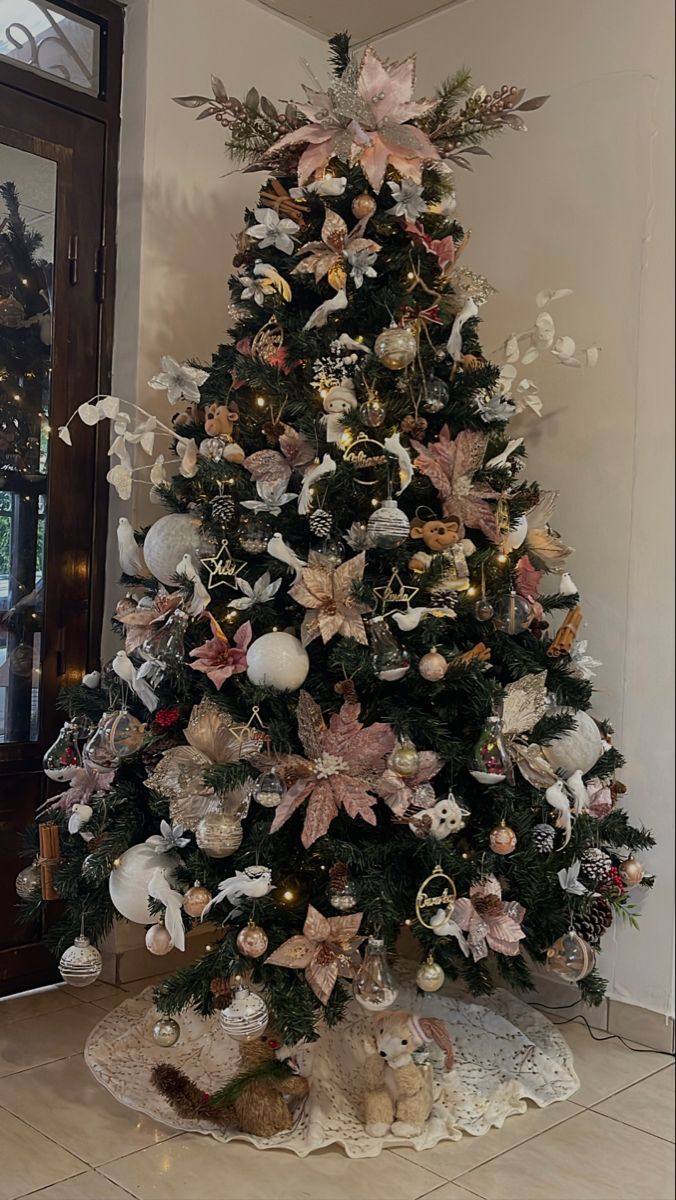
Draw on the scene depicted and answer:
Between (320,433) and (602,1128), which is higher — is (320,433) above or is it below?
above

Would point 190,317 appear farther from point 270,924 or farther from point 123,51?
point 270,924

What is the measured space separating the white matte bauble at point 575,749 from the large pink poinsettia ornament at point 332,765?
35cm

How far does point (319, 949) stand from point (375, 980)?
0.33ft

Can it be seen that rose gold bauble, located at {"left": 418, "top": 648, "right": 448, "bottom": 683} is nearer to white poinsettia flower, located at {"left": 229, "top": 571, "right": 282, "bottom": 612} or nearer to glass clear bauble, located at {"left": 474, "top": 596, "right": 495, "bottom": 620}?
glass clear bauble, located at {"left": 474, "top": 596, "right": 495, "bottom": 620}

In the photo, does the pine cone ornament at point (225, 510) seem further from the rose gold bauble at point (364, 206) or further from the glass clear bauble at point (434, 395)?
the rose gold bauble at point (364, 206)

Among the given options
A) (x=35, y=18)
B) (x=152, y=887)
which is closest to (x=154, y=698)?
(x=152, y=887)

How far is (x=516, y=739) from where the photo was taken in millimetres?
1599

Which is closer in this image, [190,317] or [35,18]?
[35,18]

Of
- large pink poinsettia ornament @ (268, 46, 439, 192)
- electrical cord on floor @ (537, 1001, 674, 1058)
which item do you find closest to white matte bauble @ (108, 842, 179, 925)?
electrical cord on floor @ (537, 1001, 674, 1058)

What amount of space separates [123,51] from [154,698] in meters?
1.53

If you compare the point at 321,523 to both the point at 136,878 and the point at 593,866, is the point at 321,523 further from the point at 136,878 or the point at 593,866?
the point at 593,866

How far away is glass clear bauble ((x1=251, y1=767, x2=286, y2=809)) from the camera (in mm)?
1475

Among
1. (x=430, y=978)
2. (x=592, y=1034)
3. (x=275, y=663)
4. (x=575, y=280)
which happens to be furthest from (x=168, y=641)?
(x=592, y=1034)

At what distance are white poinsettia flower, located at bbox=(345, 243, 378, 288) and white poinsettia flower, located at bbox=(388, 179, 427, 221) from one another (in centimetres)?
8
